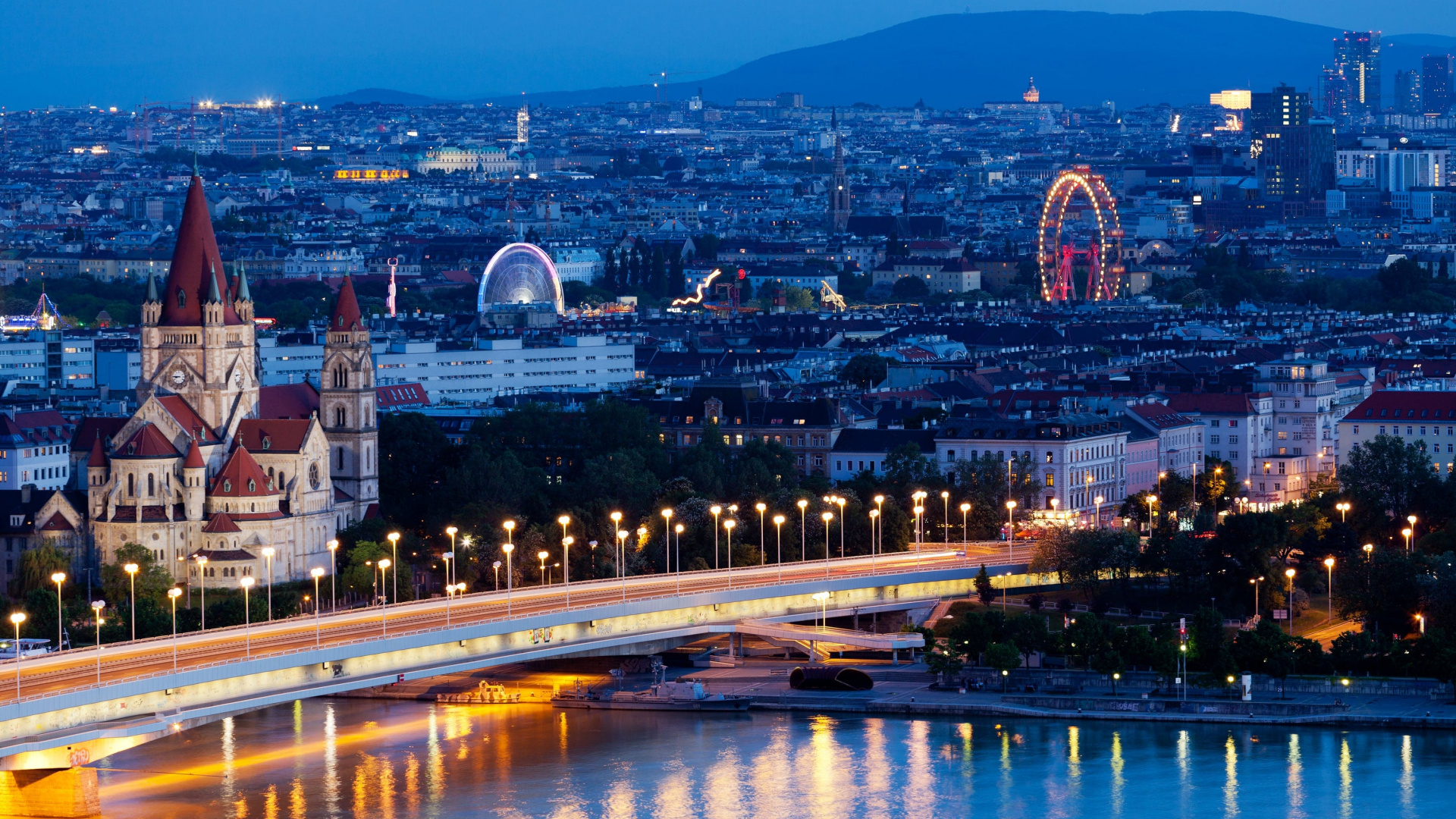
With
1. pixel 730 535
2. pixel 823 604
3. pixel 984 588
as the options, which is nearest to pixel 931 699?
pixel 823 604

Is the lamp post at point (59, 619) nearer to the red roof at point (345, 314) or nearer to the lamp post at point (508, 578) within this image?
the lamp post at point (508, 578)

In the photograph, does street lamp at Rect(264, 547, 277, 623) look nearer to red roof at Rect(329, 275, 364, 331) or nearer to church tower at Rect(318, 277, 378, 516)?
church tower at Rect(318, 277, 378, 516)

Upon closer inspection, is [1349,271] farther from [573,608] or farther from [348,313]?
[573,608]

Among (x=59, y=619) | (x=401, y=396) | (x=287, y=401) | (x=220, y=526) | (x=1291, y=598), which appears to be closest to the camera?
(x=59, y=619)

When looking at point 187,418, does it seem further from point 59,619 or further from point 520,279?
point 520,279

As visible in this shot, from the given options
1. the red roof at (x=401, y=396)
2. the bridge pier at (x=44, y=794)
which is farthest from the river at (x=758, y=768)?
the red roof at (x=401, y=396)

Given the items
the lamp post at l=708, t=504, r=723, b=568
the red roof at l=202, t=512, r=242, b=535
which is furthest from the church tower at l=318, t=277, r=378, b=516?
the lamp post at l=708, t=504, r=723, b=568
